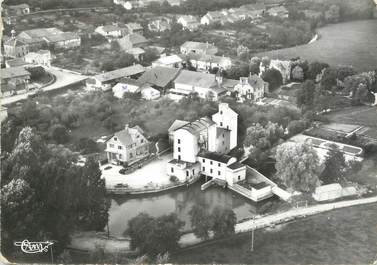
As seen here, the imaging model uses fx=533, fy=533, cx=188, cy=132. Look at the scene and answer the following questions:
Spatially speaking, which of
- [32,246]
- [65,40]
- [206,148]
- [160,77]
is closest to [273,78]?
[160,77]

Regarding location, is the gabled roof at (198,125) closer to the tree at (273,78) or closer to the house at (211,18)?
the tree at (273,78)

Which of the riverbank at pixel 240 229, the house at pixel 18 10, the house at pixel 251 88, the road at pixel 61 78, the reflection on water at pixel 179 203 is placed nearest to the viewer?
the riverbank at pixel 240 229

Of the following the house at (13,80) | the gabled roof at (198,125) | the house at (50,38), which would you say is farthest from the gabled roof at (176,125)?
the house at (50,38)

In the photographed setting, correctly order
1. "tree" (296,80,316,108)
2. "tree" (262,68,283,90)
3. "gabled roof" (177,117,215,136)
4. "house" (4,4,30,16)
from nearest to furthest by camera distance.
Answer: "gabled roof" (177,117,215,136)
"house" (4,4,30,16)
"tree" (296,80,316,108)
"tree" (262,68,283,90)

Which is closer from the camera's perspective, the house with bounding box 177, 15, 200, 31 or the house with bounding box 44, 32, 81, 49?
the house with bounding box 177, 15, 200, 31

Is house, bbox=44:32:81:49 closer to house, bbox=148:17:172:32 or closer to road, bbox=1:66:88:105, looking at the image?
road, bbox=1:66:88:105

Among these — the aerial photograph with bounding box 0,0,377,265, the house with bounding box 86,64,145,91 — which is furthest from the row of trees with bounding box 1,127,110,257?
the house with bounding box 86,64,145,91

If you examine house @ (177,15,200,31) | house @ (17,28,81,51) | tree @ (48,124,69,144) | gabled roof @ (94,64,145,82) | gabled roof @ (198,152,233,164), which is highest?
house @ (177,15,200,31)
